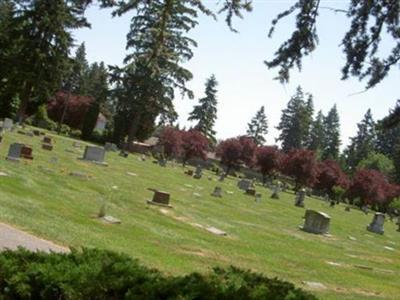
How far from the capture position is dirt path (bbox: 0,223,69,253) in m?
10.4

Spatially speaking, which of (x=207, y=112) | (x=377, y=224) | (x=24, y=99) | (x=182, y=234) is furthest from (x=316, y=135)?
(x=182, y=234)

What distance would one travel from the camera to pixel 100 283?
5820 millimetres

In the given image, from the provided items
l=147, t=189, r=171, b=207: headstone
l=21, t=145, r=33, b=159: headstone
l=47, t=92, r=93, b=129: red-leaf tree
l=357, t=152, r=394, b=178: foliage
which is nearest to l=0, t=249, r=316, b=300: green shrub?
l=147, t=189, r=171, b=207: headstone

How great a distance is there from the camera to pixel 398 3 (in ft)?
24.7

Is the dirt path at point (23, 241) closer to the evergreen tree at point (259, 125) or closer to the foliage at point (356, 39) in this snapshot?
Answer: the foliage at point (356, 39)

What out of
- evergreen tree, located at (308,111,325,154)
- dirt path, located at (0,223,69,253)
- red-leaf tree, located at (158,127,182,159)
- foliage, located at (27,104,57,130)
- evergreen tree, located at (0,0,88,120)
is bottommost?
dirt path, located at (0,223,69,253)

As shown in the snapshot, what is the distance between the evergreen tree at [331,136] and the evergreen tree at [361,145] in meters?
3.55

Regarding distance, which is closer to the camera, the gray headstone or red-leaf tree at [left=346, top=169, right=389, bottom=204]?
the gray headstone

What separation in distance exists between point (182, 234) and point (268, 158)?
51.4 m

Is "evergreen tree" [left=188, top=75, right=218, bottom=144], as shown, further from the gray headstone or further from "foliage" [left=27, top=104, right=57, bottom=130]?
the gray headstone

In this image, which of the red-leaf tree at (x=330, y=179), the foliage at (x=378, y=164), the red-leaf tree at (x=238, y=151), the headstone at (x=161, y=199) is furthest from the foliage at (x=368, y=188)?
the headstone at (x=161, y=199)

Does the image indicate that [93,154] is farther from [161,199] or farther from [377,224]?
[377,224]

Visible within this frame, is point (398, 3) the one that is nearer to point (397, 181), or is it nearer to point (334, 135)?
point (397, 181)

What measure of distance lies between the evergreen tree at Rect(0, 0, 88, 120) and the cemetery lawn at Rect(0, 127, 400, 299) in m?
28.6
